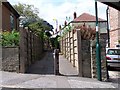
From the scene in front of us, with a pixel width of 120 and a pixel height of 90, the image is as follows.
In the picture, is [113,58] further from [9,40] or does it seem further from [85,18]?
[85,18]

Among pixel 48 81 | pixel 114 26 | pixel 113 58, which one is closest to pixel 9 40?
pixel 48 81

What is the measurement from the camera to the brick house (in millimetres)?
31094

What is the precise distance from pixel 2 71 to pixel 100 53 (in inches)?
191

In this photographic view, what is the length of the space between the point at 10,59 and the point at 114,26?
20.5 metres

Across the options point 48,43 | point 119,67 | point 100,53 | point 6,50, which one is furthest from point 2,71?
point 48,43

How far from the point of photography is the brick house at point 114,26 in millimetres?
31094

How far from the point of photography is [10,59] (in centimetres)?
1399

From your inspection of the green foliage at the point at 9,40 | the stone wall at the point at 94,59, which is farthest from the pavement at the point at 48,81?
the green foliage at the point at 9,40

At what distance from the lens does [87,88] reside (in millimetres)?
10594

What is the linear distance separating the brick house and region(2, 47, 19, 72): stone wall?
1857 centimetres

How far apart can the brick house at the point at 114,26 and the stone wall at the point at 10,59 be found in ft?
60.9

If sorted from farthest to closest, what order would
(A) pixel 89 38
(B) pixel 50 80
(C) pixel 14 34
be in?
(C) pixel 14 34
(A) pixel 89 38
(B) pixel 50 80

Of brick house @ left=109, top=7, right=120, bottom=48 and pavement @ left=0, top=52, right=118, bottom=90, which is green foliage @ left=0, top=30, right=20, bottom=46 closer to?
pavement @ left=0, top=52, right=118, bottom=90

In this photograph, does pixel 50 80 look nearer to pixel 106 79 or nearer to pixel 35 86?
pixel 35 86
